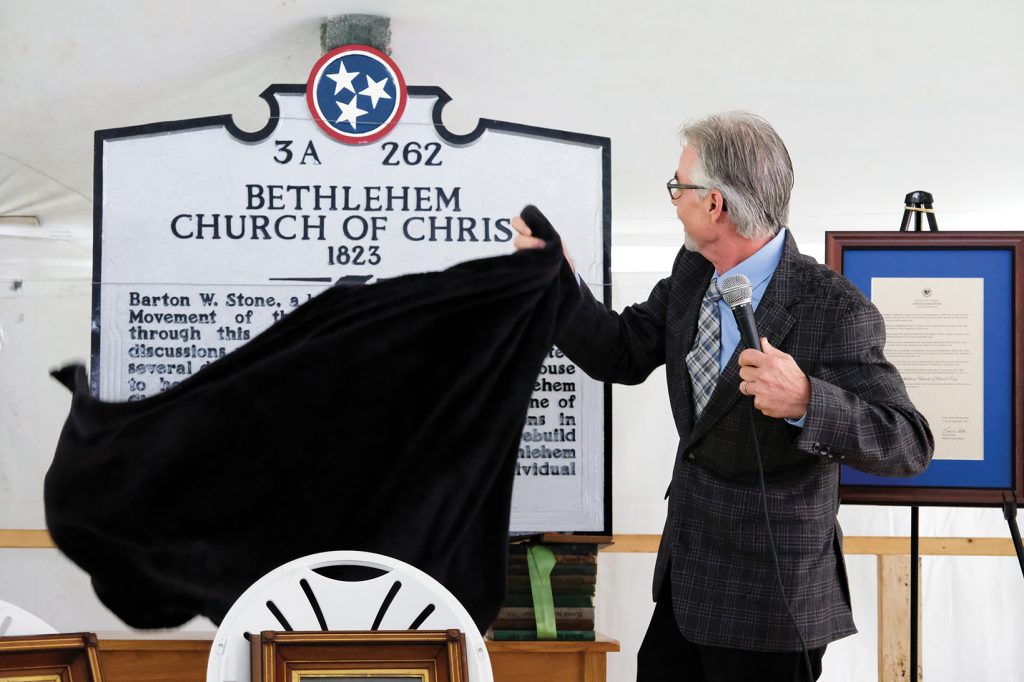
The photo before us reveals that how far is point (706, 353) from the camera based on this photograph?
6.31ft

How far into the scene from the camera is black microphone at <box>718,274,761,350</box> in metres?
1.61

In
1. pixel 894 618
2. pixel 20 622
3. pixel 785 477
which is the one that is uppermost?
pixel 785 477

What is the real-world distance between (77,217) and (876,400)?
261 cm

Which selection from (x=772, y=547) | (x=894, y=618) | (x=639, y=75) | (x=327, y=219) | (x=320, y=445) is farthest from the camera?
(x=639, y=75)

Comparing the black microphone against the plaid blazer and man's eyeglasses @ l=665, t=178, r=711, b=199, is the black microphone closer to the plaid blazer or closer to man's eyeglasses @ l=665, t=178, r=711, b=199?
the plaid blazer

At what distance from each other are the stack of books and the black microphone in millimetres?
895

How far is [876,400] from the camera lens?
5.79 ft

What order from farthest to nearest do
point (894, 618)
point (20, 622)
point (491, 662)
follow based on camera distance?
point (894, 618)
point (491, 662)
point (20, 622)

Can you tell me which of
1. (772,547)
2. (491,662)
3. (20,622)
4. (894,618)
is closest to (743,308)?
(772,547)

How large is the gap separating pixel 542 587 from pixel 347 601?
76 centimetres

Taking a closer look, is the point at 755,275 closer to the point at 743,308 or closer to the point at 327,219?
the point at 743,308

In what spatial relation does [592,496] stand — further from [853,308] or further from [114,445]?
[114,445]

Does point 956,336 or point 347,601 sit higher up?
point 956,336

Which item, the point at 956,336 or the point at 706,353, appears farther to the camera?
the point at 956,336
